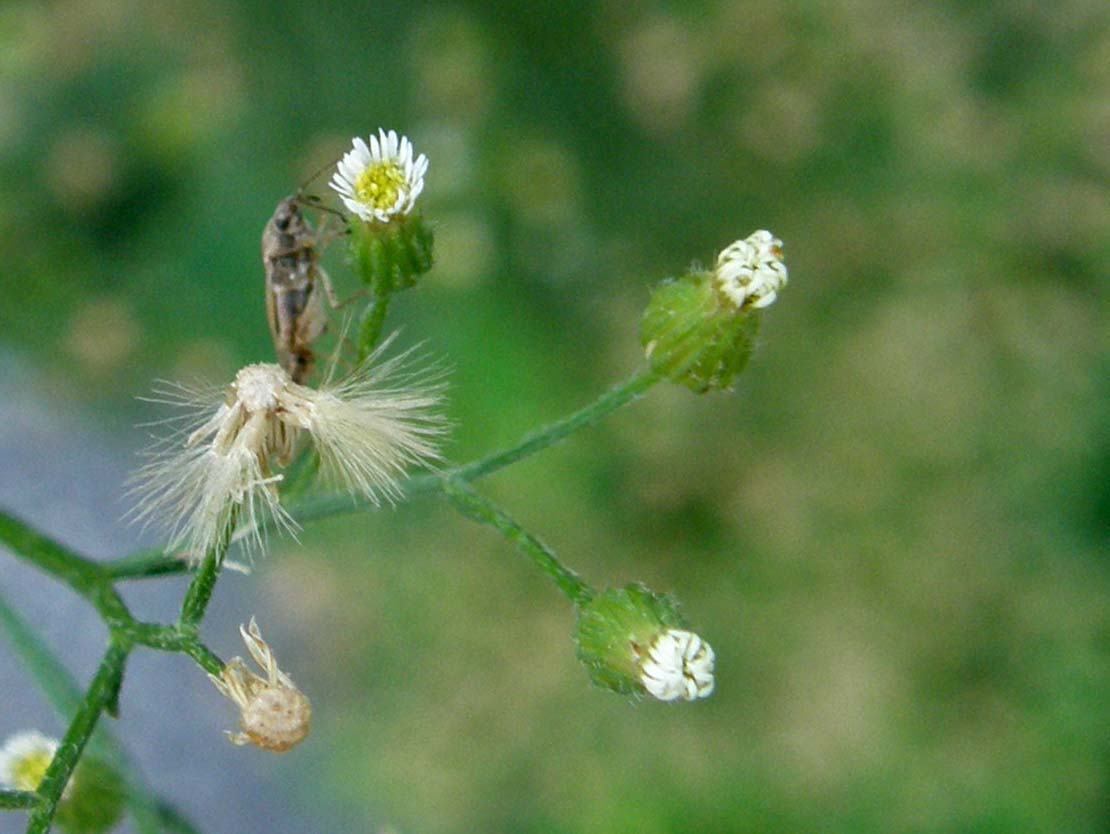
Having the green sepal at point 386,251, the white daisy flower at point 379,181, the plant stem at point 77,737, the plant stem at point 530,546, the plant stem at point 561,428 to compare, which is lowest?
the plant stem at point 77,737

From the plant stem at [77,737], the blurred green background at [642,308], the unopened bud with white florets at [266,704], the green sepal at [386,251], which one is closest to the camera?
the unopened bud with white florets at [266,704]

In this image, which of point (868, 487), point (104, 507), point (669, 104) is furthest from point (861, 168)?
point (104, 507)

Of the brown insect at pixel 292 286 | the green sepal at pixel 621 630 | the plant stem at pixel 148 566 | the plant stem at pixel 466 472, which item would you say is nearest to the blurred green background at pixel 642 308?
the brown insect at pixel 292 286

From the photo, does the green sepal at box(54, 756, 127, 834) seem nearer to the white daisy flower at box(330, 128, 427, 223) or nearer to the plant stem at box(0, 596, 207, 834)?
the plant stem at box(0, 596, 207, 834)

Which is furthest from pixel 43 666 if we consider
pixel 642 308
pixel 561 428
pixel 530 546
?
pixel 642 308

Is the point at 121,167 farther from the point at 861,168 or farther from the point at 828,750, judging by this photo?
the point at 828,750

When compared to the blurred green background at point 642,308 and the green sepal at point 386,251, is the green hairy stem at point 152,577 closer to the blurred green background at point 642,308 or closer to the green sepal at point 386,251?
the green sepal at point 386,251

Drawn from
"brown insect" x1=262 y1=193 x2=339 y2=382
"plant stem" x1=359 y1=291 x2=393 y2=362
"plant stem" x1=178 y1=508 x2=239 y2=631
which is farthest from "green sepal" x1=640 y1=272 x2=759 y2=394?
"plant stem" x1=178 y1=508 x2=239 y2=631

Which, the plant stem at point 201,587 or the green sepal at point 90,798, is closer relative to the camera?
the plant stem at point 201,587
